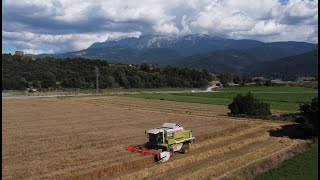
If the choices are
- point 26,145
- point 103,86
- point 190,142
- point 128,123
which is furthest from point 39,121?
point 103,86

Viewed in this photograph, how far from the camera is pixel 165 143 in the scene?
31438 mm

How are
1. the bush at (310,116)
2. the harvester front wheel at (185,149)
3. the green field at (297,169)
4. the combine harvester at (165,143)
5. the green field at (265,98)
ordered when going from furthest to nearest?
the green field at (265,98), the bush at (310,116), the harvester front wheel at (185,149), the combine harvester at (165,143), the green field at (297,169)

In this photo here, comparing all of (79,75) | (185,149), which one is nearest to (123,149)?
(185,149)

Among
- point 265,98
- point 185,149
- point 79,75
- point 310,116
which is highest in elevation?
point 79,75

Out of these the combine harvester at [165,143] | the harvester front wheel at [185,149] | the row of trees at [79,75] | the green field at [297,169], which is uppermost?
the row of trees at [79,75]

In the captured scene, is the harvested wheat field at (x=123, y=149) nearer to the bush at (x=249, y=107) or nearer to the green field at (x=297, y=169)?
the green field at (x=297, y=169)

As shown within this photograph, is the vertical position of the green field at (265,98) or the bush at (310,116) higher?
the bush at (310,116)

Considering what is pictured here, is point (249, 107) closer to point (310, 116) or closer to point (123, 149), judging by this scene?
point (310, 116)

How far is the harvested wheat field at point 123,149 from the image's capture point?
26312 mm

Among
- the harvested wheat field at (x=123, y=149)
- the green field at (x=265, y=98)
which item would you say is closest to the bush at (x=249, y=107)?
the harvested wheat field at (x=123, y=149)

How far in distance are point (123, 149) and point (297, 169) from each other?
41.2 feet

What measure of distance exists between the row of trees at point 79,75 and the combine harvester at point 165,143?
98.6 meters

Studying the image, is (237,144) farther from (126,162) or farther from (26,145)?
(26,145)

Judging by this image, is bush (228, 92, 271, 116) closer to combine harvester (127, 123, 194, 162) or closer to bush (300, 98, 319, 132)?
bush (300, 98, 319, 132)
